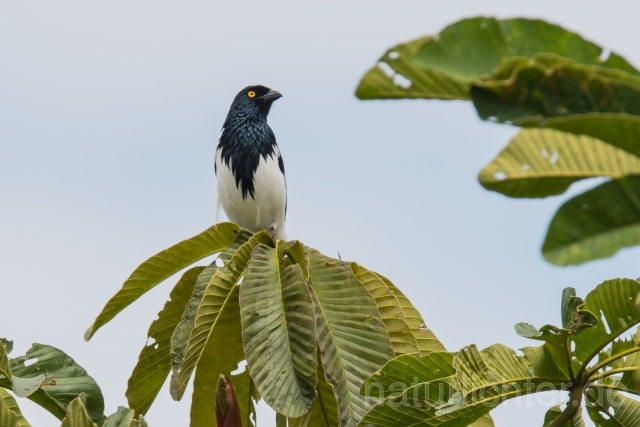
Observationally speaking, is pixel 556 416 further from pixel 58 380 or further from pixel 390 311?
pixel 58 380

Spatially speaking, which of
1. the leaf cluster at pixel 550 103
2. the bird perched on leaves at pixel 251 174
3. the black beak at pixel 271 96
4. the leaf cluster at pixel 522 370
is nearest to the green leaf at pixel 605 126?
the leaf cluster at pixel 550 103

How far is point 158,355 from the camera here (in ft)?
9.53

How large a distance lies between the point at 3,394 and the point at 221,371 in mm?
633

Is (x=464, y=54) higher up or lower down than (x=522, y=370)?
higher up

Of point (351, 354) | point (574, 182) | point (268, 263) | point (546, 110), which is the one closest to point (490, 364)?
point (351, 354)

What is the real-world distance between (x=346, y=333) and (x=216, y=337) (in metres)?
0.43

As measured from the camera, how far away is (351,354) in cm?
254

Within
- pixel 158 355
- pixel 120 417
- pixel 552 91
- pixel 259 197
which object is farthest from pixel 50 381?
pixel 259 197

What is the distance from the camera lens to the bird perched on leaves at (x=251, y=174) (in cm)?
555

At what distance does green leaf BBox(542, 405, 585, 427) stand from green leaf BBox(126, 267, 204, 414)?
115 centimetres

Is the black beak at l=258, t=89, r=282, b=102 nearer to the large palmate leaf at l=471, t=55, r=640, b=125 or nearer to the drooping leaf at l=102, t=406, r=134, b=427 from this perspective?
the drooping leaf at l=102, t=406, r=134, b=427

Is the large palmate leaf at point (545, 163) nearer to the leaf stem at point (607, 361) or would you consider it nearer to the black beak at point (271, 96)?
the leaf stem at point (607, 361)

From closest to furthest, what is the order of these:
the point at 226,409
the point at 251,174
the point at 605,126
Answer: the point at 605,126, the point at 226,409, the point at 251,174

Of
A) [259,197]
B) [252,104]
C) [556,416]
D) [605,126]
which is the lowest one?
[556,416]
